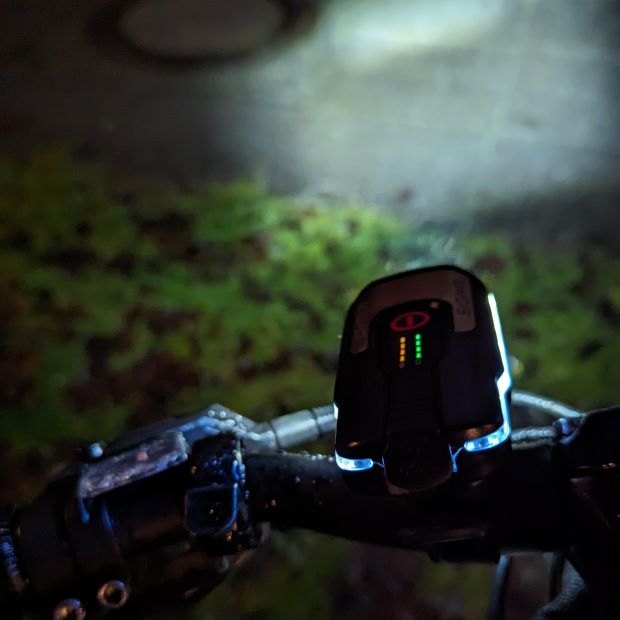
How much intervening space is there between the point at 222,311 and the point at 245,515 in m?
1.62

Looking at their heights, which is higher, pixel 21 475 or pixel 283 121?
pixel 283 121

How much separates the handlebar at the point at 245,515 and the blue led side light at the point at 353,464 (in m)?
0.01

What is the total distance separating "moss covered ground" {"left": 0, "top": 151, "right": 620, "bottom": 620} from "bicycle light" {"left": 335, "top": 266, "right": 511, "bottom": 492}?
136cm

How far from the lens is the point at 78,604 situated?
982 millimetres

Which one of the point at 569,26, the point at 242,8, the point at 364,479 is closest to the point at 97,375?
the point at 364,479

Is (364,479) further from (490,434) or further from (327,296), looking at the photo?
(327,296)

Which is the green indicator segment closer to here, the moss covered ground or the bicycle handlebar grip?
the bicycle handlebar grip

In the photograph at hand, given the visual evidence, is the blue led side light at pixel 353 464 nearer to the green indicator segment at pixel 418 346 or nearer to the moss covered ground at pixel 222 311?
the green indicator segment at pixel 418 346

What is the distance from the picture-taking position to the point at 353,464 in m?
0.96

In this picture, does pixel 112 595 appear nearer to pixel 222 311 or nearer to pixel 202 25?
pixel 222 311

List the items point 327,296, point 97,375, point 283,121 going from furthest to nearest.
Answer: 1. point 283,121
2. point 327,296
3. point 97,375

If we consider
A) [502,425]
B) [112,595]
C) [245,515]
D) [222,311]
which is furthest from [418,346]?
[222,311]

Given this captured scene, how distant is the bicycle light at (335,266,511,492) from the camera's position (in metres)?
0.91

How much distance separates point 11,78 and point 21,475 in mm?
1752
